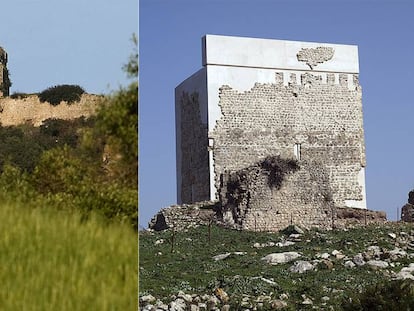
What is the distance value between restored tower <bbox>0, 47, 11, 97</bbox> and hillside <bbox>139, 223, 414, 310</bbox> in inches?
145

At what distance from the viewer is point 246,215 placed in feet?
32.2

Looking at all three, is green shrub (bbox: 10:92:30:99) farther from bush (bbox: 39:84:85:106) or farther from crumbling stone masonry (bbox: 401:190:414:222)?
crumbling stone masonry (bbox: 401:190:414:222)

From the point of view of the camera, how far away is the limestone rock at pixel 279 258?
28.7 feet

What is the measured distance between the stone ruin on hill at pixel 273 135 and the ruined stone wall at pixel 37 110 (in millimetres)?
5935

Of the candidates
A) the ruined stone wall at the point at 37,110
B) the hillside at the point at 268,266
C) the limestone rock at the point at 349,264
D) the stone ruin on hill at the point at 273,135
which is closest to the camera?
the ruined stone wall at the point at 37,110

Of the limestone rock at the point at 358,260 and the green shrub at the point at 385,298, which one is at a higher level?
the limestone rock at the point at 358,260

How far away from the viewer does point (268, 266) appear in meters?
8.61

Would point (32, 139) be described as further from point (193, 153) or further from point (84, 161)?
point (193, 153)

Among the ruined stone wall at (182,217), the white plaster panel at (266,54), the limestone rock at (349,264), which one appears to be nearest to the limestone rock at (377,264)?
the limestone rock at (349,264)

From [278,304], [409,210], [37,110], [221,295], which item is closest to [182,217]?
[221,295]

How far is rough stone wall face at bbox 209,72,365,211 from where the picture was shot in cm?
1116

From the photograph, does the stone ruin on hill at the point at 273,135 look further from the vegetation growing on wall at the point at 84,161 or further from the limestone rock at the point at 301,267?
the vegetation growing on wall at the point at 84,161

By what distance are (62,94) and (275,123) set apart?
801cm

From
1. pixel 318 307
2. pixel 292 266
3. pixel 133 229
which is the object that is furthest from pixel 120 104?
pixel 292 266
